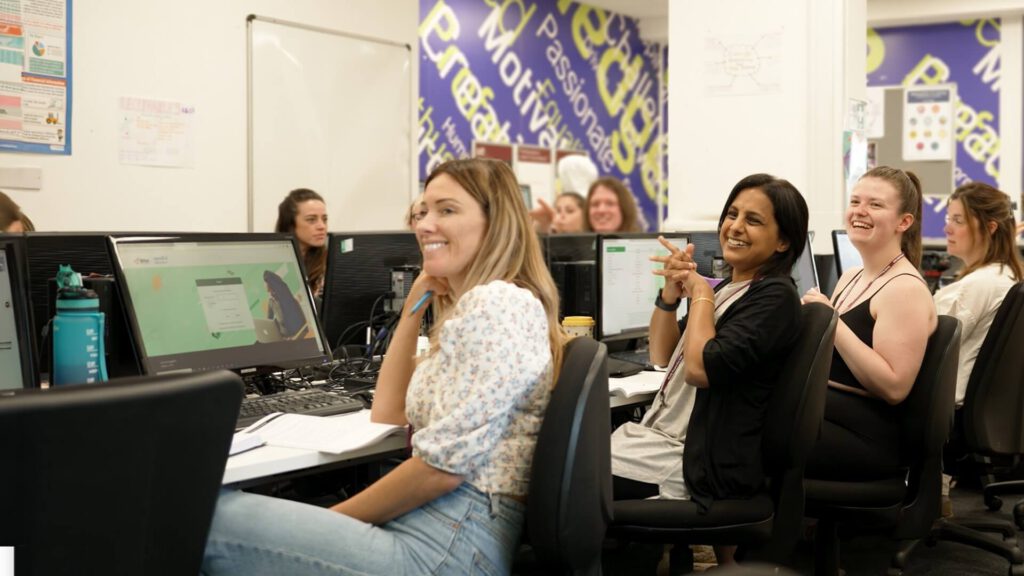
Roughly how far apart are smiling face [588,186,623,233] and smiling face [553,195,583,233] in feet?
1.70

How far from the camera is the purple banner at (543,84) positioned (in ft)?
22.6

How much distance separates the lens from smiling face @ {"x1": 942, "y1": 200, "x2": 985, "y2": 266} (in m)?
3.70

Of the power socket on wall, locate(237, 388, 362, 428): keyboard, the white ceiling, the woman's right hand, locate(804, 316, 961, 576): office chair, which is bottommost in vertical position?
locate(804, 316, 961, 576): office chair

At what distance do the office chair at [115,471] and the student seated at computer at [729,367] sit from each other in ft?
3.97

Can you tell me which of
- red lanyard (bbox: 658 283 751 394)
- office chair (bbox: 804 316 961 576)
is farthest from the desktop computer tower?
office chair (bbox: 804 316 961 576)

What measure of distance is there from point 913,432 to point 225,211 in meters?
3.33

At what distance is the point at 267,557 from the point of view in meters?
1.61

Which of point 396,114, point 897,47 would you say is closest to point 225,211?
point 396,114

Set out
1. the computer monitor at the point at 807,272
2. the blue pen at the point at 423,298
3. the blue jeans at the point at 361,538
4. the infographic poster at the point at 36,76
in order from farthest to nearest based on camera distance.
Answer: the infographic poster at the point at 36,76, the computer monitor at the point at 807,272, the blue pen at the point at 423,298, the blue jeans at the point at 361,538

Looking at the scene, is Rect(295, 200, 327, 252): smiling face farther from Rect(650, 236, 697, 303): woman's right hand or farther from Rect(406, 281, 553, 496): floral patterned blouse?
Rect(406, 281, 553, 496): floral patterned blouse

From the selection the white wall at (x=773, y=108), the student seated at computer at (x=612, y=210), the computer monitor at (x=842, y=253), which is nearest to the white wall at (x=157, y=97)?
the student seated at computer at (x=612, y=210)

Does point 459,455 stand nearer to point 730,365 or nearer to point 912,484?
point 730,365

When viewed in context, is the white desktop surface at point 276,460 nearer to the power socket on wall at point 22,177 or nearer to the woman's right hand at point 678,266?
the woman's right hand at point 678,266

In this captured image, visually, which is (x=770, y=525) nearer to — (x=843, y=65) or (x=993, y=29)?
(x=843, y=65)
